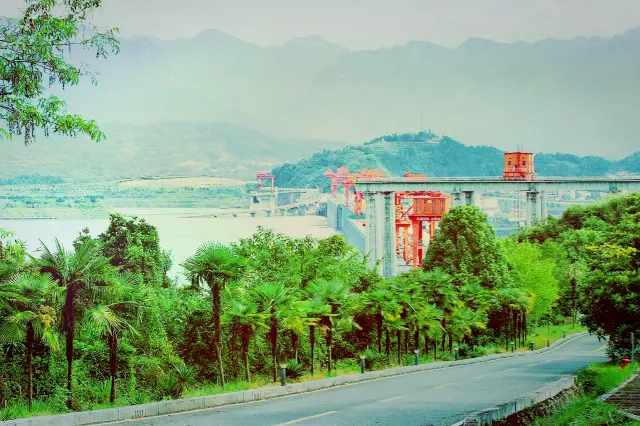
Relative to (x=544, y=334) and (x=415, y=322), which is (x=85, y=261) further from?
(x=544, y=334)

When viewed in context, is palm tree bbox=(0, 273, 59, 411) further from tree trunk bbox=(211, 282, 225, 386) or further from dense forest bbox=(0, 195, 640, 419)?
tree trunk bbox=(211, 282, 225, 386)

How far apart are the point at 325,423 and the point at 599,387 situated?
318 inches

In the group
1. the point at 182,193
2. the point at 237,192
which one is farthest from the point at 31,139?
the point at 237,192

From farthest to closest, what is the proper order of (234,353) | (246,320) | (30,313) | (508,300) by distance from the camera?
(508,300), (234,353), (246,320), (30,313)

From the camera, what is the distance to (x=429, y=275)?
1467 inches

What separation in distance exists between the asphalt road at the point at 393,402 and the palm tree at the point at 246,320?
8.07 ft

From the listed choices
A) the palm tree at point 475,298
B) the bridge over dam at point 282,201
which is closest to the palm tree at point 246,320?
the palm tree at point 475,298

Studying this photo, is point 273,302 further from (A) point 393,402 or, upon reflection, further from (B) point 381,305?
(B) point 381,305

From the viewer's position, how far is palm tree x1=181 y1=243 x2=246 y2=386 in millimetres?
21203

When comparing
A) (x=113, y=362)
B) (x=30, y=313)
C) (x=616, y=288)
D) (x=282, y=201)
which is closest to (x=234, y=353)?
(x=113, y=362)

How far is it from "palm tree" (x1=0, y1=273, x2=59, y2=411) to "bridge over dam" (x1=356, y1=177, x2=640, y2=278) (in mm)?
88918

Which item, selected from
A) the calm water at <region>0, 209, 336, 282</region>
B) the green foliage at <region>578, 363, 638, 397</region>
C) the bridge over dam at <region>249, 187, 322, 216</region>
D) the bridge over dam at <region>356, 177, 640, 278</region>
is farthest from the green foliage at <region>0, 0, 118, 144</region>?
the bridge over dam at <region>249, 187, 322, 216</region>

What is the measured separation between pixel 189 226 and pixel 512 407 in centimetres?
11691

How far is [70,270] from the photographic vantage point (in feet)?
57.8
